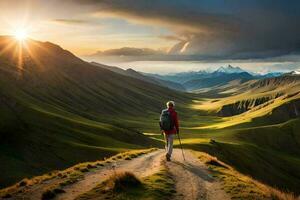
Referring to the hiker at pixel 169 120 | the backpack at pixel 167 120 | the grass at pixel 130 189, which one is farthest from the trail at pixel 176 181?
the backpack at pixel 167 120

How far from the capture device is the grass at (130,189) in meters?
18.0

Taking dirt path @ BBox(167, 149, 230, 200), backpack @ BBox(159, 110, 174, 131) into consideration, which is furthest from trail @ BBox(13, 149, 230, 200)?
backpack @ BBox(159, 110, 174, 131)

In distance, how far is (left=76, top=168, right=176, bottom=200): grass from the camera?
1795 centimetres

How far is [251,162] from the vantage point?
144125mm

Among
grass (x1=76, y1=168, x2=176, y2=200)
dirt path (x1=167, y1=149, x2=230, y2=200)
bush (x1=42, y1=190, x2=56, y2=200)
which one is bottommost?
dirt path (x1=167, y1=149, x2=230, y2=200)

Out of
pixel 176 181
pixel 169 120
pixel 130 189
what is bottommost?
pixel 176 181

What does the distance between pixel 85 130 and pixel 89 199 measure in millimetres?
99018

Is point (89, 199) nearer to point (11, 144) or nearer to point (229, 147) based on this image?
point (11, 144)

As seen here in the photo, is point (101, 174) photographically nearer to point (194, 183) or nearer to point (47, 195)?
point (194, 183)

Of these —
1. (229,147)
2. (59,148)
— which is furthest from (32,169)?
(229,147)

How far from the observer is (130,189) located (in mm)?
19031

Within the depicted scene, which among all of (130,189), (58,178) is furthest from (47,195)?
(58,178)

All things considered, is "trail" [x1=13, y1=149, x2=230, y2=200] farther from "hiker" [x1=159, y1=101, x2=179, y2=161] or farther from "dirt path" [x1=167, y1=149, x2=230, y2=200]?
"hiker" [x1=159, y1=101, x2=179, y2=161]

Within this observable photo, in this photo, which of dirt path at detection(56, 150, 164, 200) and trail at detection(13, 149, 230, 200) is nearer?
trail at detection(13, 149, 230, 200)
